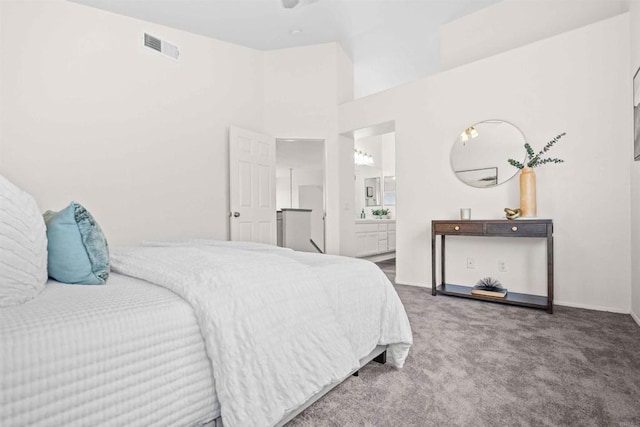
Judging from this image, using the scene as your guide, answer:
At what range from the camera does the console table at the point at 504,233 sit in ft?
8.41

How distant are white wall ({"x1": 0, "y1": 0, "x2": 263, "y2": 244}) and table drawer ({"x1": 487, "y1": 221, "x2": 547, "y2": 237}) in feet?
10.2

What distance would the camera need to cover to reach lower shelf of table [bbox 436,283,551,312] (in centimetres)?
263

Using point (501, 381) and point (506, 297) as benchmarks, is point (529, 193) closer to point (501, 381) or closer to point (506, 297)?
point (506, 297)

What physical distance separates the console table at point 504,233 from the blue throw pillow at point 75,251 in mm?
2857

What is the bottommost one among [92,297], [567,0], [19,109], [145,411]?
[145,411]

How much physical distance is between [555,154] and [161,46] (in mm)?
4288

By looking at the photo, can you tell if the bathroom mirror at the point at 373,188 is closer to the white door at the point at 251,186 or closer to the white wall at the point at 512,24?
the white door at the point at 251,186

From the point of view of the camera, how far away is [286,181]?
9.45 meters

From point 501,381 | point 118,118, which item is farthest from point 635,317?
point 118,118

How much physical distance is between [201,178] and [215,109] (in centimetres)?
94

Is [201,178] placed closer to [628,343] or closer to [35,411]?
[35,411]

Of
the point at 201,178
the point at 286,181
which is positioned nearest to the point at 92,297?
the point at 201,178

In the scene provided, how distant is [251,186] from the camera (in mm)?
4156

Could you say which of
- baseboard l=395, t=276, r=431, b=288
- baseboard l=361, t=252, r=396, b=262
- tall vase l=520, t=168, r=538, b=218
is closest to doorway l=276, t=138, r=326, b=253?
baseboard l=361, t=252, r=396, b=262
